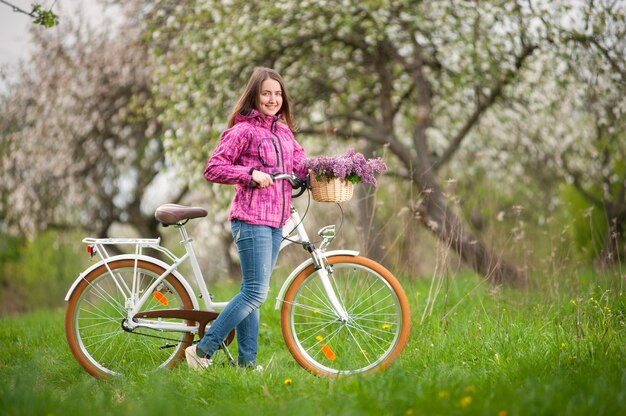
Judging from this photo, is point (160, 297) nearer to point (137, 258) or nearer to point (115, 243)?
point (137, 258)

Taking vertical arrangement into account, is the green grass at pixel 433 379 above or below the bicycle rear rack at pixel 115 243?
below

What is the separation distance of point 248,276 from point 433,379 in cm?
108

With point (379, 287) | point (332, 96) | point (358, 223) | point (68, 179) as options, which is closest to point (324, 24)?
point (332, 96)

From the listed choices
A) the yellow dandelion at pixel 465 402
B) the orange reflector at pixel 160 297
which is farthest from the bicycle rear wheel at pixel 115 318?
the yellow dandelion at pixel 465 402

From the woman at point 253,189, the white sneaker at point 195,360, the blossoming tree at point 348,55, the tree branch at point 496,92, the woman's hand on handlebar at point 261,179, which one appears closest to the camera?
the woman's hand on handlebar at point 261,179

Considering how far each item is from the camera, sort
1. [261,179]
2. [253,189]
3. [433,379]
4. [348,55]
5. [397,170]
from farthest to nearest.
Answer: [348,55] < [397,170] < [253,189] < [261,179] < [433,379]

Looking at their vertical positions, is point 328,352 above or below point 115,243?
below

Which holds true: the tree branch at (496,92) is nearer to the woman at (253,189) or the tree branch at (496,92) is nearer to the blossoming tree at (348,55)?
the blossoming tree at (348,55)

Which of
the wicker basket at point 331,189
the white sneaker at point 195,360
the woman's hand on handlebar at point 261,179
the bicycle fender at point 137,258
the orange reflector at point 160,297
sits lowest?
the white sneaker at point 195,360

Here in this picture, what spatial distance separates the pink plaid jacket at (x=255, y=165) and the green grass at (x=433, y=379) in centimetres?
80

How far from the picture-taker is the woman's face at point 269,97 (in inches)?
136

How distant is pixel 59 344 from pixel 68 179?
5.45 m

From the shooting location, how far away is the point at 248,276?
11.3ft

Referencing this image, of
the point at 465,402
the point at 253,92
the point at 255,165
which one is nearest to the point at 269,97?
the point at 253,92
